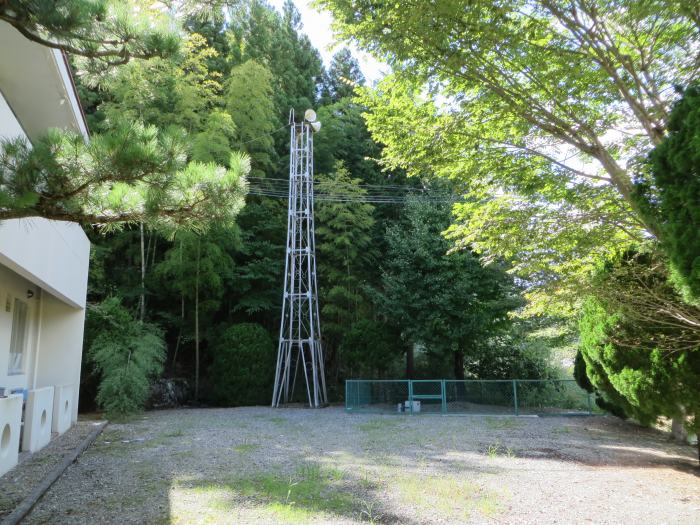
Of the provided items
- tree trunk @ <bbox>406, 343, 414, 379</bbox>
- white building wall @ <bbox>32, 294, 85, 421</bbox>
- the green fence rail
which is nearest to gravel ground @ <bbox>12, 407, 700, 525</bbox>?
white building wall @ <bbox>32, 294, 85, 421</bbox>

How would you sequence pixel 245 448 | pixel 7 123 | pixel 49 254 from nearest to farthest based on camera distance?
pixel 7 123 < pixel 49 254 < pixel 245 448

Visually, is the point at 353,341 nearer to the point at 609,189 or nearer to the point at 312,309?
the point at 312,309

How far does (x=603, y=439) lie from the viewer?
7.72 metres

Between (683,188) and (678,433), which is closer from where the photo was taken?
(683,188)

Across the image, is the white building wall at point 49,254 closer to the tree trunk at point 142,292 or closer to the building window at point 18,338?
the building window at point 18,338

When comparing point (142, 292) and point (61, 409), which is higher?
point (142, 292)

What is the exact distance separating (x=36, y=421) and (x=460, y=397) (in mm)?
8802

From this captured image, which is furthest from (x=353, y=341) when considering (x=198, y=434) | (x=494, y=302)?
(x=198, y=434)

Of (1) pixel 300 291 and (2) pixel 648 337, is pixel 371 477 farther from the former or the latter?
(1) pixel 300 291

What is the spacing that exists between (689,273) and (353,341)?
10.1 meters

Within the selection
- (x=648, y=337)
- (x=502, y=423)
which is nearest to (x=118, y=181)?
(x=648, y=337)

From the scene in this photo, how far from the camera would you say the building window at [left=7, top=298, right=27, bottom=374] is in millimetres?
7592

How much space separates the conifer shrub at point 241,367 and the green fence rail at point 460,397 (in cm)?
230

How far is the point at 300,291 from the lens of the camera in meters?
12.4
